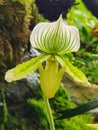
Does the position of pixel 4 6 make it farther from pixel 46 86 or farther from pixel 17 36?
pixel 46 86

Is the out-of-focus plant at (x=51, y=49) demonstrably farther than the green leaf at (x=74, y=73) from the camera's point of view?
No

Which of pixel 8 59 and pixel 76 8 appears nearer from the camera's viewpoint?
pixel 8 59

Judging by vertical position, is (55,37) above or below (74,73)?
above

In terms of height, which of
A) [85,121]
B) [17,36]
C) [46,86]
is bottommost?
[85,121]

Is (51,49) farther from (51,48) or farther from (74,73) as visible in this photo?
(74,73)

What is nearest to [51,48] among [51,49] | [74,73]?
[51,49]

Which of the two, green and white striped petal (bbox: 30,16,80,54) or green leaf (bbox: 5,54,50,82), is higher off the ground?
green and white striped petal (bbox: 30,16,80,54)

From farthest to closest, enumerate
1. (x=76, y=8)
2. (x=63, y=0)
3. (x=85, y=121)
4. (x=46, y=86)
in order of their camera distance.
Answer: (x=76, y=8)
(x=63, y=0)
(x=85, y=121)
(x=46, y=86)

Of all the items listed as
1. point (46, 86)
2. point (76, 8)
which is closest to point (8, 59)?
point (46, 86)
